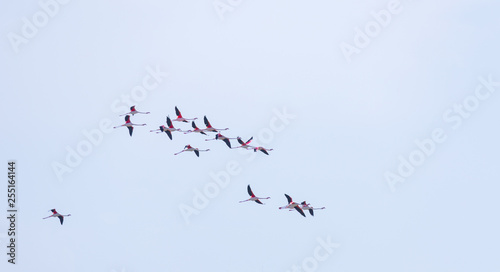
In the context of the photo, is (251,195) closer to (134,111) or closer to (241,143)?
(241,143)

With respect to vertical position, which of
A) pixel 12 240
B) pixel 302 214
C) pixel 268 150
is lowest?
pixel 302 214

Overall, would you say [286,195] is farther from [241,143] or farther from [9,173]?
[9,173]

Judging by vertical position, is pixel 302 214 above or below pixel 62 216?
below

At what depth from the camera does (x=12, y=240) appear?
323 feet

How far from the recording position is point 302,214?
4240 inches

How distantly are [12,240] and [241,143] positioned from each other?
2835 cm

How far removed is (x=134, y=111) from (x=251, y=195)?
1696 centimetres

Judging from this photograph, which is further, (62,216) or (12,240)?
(62,216)

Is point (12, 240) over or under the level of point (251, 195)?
over

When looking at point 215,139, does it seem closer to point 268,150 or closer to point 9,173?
point 268,150

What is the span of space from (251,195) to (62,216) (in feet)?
71.9

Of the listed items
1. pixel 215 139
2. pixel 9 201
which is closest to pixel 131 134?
pixel 215 139

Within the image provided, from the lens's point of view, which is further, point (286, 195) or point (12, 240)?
point (286, 195)

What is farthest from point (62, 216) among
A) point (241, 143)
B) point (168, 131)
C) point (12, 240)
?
point (241, 143)
